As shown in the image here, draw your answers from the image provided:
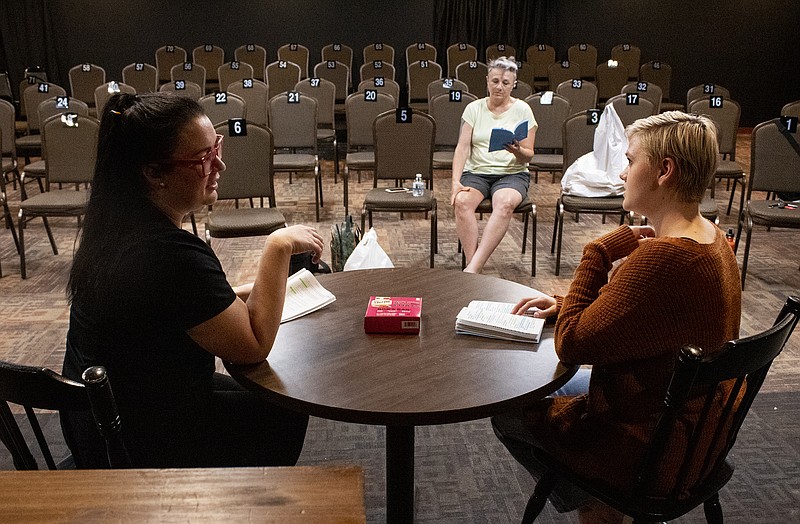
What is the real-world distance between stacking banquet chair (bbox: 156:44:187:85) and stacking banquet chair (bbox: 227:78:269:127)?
3515 millimetres

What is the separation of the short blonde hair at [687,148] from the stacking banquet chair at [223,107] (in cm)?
430

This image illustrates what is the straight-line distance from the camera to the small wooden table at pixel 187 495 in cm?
91

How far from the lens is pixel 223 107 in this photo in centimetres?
541

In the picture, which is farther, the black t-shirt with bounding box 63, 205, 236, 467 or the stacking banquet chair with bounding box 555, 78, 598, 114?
the stacking banquet chair with bounding box 555, 78, 598, 114

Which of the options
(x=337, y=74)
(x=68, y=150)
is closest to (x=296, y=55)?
(x=337, y=74)

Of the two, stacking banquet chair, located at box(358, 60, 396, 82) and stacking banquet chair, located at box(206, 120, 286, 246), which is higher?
stacking banquet chair, located at box(358, 60, 396, 82)

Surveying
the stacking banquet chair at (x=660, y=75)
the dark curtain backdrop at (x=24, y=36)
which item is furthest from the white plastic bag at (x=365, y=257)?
the dark curtain backdrop at (x=24, y=36)

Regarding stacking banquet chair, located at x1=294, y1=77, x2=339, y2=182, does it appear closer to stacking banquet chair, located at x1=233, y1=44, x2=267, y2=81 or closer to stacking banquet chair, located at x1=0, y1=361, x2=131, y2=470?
stacking banquet chair, located at x1=233, y1=44, x2=267, y2=81

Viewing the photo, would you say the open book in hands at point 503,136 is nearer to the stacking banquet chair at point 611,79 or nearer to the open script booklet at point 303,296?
the open script booklet at point 303,296

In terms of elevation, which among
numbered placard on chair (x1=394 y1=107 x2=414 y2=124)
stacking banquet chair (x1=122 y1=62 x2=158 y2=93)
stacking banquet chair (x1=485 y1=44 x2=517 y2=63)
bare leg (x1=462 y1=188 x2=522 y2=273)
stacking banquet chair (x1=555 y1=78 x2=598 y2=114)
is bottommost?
bare leg (x1=462 y1=188 x2=522 y2=273)

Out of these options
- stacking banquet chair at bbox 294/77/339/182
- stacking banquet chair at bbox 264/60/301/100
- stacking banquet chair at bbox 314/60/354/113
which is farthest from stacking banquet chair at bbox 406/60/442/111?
stacking banquet chair at bbox 294/77/339/182

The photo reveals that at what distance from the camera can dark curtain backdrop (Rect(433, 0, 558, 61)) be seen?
10219 millimetres

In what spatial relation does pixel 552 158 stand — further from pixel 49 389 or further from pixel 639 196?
pixel 49 389

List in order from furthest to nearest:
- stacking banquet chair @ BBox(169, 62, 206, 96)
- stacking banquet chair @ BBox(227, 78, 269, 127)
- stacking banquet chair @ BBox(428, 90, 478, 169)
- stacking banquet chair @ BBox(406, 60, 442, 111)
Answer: stacking banquet chair @ BBox(169, 62, 206, 96) → stacking banquet chair @ BBox(406, 60, 442, 111) → stacking banquet chair @ BBox(227, 78, 269, 127) → stacking banquet chair @ BBox(428, 90, 478, 169)
